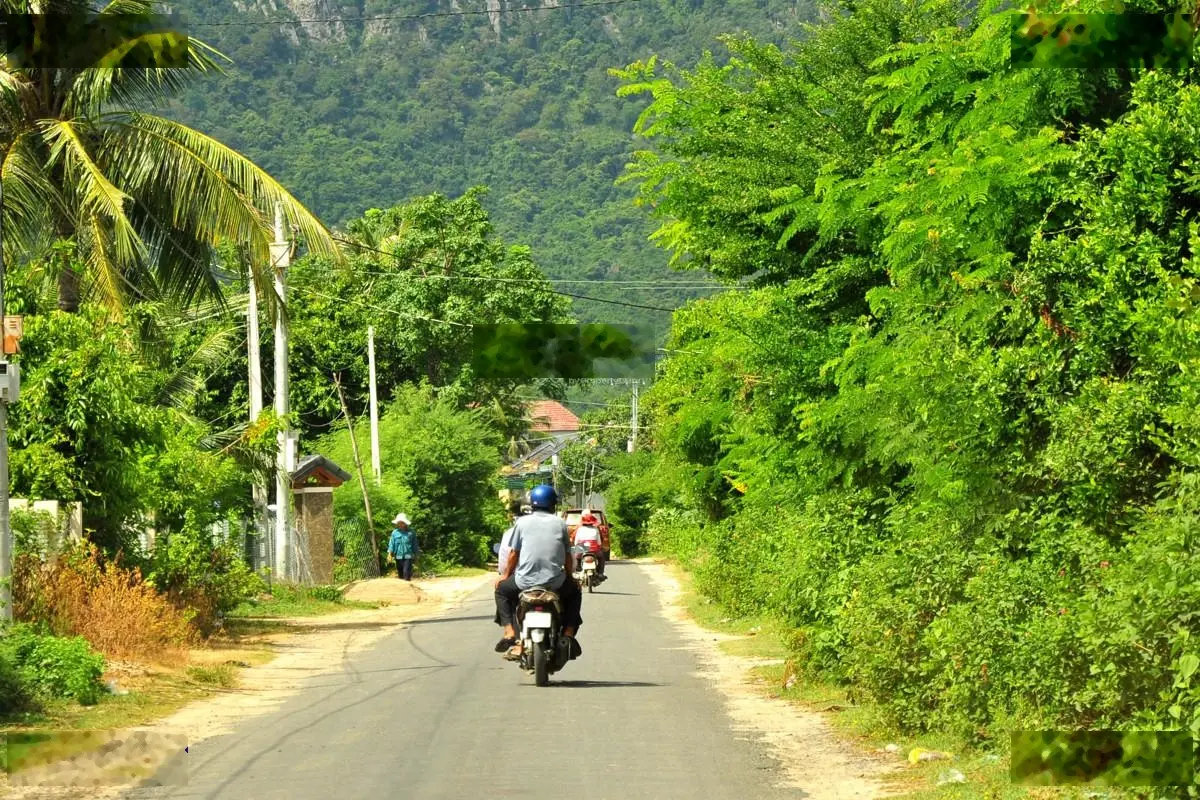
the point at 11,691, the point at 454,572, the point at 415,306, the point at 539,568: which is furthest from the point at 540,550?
the point at 415,306

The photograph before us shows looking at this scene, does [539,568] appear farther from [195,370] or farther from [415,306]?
[415,306]

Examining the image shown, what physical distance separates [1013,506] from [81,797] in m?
6.23

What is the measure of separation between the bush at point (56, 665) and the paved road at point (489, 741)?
1716 mm

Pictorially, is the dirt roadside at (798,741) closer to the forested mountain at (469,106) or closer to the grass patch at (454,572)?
the grass patch at (454,572)

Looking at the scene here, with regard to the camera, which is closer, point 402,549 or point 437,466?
point 402,549

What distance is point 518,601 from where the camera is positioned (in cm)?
1498

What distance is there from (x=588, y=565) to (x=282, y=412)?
726 centimetres

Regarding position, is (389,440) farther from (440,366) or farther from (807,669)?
(807,669)

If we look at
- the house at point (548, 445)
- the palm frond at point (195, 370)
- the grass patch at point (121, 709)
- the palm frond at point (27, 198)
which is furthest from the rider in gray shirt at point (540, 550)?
the house at point (548, 445)

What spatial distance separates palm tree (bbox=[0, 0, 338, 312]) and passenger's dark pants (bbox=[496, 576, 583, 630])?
7.87 m

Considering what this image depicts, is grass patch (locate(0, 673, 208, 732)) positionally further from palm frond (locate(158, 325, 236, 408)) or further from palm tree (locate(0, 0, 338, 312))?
palm frond (locate(158, 325, 236, 408))

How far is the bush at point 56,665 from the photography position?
45.2 ft

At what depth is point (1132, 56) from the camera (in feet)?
36.0

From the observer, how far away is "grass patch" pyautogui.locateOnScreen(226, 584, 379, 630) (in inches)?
1067
